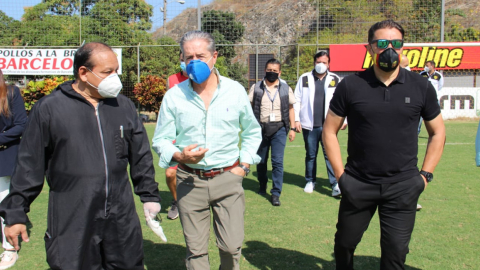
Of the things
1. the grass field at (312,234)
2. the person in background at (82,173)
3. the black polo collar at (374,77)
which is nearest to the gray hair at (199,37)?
the person in background at (82,173)

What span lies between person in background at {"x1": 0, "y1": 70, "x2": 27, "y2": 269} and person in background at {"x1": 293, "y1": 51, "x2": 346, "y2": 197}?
3872 mm

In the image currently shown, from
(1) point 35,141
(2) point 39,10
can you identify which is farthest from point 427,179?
(2) point 39,10

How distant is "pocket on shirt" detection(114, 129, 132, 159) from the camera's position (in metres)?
2.95

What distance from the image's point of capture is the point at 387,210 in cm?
324

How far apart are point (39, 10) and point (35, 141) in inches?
944

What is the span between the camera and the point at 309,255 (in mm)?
4559

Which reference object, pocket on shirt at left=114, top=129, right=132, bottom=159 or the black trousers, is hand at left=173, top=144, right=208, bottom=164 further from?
the black trousers

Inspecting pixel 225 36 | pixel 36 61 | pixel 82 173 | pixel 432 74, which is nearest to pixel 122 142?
pixel 82 173

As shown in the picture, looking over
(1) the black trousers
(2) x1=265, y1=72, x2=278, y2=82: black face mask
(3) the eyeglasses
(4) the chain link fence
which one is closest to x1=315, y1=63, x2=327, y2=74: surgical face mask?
(2) x1=265, y1=72, x2=278, y2=82: black face mask

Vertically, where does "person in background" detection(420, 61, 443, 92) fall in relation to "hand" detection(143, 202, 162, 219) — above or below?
above

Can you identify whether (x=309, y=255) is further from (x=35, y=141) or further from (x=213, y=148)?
(x=35, y=141)

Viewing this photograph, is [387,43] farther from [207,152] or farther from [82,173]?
[82,173]

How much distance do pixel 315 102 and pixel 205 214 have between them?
150 inches

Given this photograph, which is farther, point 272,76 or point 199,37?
point 272,76
